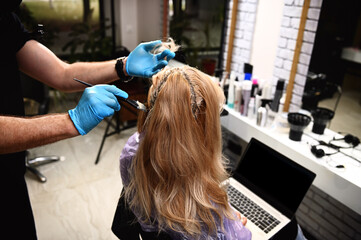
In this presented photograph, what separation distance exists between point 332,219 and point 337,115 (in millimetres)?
659

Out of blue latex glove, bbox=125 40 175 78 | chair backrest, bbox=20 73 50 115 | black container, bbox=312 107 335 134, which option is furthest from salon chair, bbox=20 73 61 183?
black container, bbox=312 107 335 134

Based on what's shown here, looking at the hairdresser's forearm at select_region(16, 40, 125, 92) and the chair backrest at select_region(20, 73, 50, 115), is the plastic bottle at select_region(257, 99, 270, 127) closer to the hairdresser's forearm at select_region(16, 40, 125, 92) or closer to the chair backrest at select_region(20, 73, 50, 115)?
the hairdresser's forearm at select_region(16, 40, 125, 92)

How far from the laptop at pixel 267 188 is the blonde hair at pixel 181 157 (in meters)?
0.33

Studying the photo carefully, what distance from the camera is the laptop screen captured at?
1.25 m

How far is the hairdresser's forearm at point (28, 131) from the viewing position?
0.83m

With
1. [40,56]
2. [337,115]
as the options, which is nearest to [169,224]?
[40,56]

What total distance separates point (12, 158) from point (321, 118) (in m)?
1.57

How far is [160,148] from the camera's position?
0.89 meters

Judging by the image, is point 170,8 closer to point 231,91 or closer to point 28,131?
point 231,91

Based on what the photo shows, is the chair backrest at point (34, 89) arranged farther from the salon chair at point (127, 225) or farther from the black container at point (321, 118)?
the black container at point (321, 118)

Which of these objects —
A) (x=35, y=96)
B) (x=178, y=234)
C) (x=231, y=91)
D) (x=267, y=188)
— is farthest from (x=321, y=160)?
(x=35, y=96)

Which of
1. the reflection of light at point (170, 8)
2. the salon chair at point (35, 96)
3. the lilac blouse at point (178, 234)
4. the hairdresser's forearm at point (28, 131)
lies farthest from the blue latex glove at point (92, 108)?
the reflection of light at point (170, 8)

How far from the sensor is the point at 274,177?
4.42ft

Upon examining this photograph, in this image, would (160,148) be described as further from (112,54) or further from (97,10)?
(97,10)
